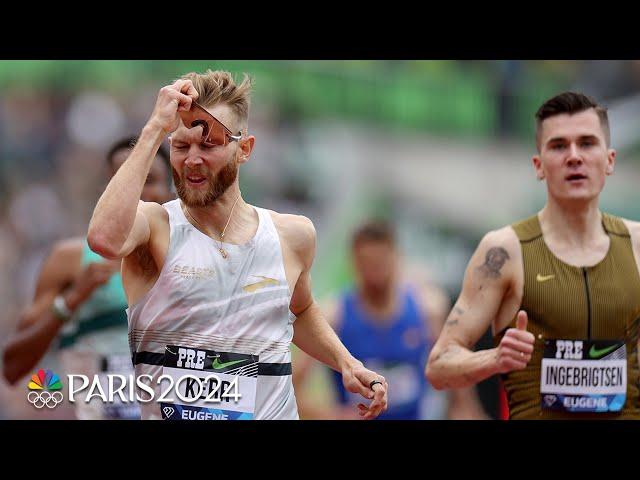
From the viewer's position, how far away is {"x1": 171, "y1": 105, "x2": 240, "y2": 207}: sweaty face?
15.6 ft

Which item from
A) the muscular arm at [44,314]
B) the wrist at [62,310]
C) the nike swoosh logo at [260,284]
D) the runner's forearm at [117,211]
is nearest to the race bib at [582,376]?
the nike swoosh logo at [260,284]

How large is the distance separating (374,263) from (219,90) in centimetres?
377

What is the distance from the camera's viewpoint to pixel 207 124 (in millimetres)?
4773

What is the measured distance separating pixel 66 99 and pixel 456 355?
4.47 metres

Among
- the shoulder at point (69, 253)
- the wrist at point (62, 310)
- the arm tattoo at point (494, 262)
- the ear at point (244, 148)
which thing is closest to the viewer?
the ear at point (244, 148)

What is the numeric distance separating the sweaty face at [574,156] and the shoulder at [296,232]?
51.7 inches

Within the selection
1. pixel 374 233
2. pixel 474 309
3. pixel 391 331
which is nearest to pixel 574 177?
pixel 474 309

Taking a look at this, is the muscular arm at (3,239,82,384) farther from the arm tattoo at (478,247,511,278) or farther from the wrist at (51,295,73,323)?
the arm tattoo at (478,247,511,278)

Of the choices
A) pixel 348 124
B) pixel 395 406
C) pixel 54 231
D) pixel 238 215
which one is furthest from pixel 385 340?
pixel 238 215

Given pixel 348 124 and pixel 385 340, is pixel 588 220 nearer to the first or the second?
pixel 385 340

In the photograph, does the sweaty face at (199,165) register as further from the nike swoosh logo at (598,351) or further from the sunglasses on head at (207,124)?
the nike swoosh logo at (598,351)

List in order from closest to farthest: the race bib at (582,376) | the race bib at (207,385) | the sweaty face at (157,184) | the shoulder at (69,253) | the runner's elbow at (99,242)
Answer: the runner's elbow at (99,242)
the race bib at (207,385)
the race bib at (582,376)
the sweaty face at (157,184)
the shoulder at (69,253)

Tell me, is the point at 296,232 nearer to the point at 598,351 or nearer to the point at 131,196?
the point at 131,196

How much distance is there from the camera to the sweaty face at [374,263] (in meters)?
8.41
